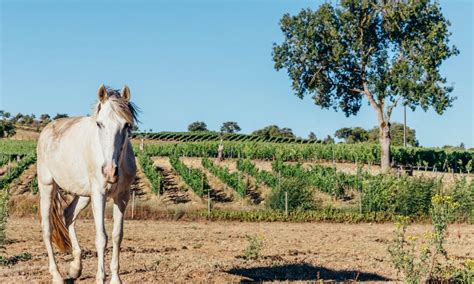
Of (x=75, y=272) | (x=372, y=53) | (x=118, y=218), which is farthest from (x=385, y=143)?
(x=118, y=218)

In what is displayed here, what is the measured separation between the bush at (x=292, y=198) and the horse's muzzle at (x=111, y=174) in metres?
21.7

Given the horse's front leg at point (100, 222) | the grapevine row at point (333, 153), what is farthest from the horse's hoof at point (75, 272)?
the grapevine row at point (333, 153)

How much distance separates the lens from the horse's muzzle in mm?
6480

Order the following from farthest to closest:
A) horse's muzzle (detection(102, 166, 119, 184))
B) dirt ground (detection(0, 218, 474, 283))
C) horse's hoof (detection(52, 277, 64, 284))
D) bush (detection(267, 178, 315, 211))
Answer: bush (detection(267, 178, 315, 211)) < dirt ground (detection(0, 218, 474, 283)) < horse's hoof (detection(52, 277, 64, 284)) < horse's muzzle (detection(102, 166, 119, 184))

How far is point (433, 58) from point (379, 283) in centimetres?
3439

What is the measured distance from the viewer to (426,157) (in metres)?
54.5

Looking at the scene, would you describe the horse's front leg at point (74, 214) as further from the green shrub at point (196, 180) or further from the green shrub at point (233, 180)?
the green shrub at point (233, 180)

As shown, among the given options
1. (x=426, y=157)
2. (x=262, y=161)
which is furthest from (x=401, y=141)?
(x=262, y=161)

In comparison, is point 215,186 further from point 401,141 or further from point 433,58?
point 401,141

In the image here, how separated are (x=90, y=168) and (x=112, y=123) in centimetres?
83

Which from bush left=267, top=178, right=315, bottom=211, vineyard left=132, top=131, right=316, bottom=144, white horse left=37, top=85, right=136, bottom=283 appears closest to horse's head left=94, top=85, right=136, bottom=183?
white horse left=37, top=85, right=136, bottom=283

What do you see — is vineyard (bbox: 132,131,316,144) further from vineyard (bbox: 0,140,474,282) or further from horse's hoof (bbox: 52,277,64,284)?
horse's hoof (bbox: 52,277,64,284)

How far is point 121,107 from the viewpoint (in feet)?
22.8

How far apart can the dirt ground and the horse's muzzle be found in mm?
2336
